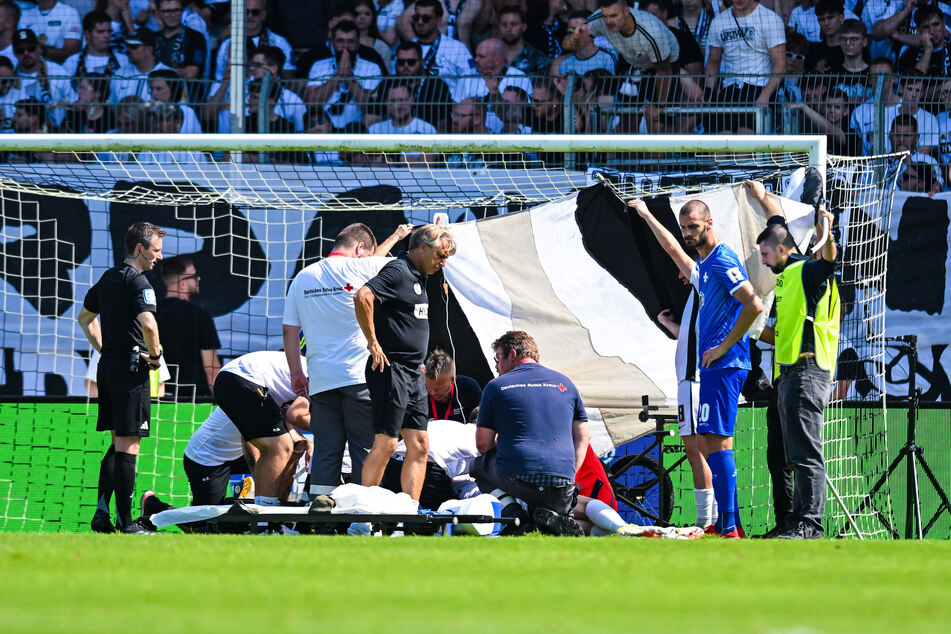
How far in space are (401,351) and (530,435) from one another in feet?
3.27

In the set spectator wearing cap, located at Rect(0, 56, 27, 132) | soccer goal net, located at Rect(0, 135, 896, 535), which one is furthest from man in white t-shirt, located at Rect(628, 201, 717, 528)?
spectator wearing cap, located at Rect(0, 56, 27, 132)

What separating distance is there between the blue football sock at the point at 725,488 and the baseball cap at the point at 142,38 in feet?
34.8

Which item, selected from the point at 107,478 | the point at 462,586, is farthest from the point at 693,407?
the point at 462,586

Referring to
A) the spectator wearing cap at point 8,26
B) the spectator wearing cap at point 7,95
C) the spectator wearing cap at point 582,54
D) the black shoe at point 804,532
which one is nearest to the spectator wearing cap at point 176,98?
the spectator wearing cap at point 7,95

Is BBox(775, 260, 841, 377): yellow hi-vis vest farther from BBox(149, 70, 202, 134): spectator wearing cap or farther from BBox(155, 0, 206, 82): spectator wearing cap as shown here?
BBox(155, 0, 206, 82): spectator wearing cap

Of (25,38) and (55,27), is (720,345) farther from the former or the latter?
(25,38)

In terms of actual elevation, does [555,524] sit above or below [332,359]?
below

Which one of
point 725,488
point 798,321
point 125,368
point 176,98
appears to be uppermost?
point 176,98

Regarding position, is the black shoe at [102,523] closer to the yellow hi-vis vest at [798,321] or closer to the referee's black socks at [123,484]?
the referee's black socks at [123,484]

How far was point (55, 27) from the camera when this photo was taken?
15.4 meters

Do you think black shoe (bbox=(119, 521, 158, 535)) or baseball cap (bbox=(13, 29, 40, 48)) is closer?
black shoe (bbox=(119, 521, 158, 535))

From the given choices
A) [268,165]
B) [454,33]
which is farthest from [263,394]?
[454,33]

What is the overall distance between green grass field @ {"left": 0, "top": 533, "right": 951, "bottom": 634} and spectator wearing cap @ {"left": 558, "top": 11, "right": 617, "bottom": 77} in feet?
30.5

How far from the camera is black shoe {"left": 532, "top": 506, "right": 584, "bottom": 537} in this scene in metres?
7.13
